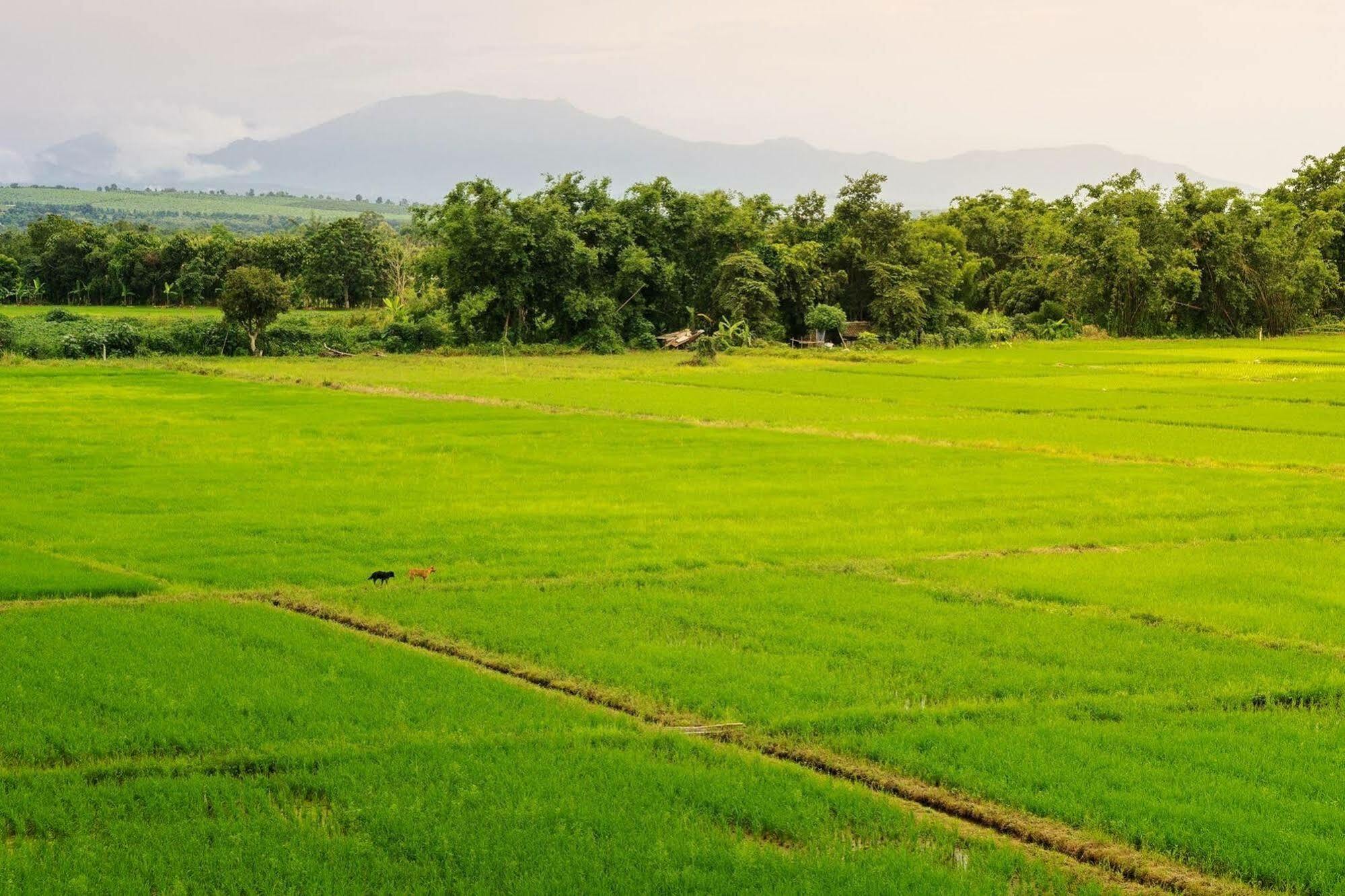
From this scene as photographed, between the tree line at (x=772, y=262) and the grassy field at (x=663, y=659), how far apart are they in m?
30.1

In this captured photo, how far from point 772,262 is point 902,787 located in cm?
4979

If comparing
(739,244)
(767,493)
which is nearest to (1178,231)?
(739,244)

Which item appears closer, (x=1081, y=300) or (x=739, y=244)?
(x=739, y=244)

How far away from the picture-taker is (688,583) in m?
12.2

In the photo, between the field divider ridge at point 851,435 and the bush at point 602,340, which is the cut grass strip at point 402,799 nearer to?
the field divider ridge at point 851,435

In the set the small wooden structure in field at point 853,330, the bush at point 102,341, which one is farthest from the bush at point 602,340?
the bush at point 102,341

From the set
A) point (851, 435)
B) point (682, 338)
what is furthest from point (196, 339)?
point (851, 435)

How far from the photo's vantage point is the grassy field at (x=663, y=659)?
6441mm

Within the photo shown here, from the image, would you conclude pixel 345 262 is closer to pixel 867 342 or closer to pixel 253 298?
pixel 253 298

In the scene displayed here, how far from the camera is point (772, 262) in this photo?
55812 millimetres

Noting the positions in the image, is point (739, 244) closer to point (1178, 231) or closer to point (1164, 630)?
point (1178, 231)

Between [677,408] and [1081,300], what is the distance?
3964cm

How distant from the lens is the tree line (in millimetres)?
52219

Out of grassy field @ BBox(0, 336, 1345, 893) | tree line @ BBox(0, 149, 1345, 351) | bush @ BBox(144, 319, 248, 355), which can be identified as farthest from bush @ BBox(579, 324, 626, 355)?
A: grassy field @ BBox(0, 336, 1345, 893)
